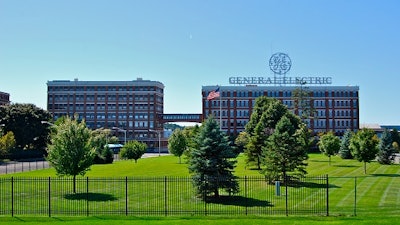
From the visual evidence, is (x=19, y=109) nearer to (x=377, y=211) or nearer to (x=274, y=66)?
(x=274, y=66)

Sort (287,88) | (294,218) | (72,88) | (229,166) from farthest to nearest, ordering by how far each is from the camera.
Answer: (72,88) → (287,88) → (229,166) → (294,218)

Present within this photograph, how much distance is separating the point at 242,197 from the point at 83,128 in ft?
46.0

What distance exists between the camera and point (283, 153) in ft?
147

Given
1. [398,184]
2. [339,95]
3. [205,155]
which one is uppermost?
[339,95]

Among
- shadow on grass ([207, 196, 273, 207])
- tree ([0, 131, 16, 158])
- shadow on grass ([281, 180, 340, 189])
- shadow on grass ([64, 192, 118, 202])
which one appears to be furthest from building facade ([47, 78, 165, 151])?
shadow on grass ([207, 196, 273, 207])

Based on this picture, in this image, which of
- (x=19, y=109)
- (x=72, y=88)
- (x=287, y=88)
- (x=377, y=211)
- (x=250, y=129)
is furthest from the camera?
(x=72, y=88)

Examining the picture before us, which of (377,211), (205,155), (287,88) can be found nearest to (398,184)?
(377,211)

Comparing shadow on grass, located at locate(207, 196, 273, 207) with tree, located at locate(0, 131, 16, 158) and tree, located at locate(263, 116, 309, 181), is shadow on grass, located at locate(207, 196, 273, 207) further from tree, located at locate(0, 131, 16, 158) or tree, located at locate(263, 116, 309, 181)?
tree, located at locate(0, 131, 16, 158)

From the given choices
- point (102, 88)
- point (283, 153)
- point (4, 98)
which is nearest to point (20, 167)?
point (283, 153)

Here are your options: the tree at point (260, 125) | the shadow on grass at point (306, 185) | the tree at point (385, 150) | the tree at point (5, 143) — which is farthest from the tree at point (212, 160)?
the tree at point (5, 143)

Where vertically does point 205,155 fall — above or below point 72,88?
below

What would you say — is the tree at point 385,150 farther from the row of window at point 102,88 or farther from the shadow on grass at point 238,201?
the row of window at point 102,88

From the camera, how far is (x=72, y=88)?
148m

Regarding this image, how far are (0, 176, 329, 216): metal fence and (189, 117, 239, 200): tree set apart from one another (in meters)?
0.87
